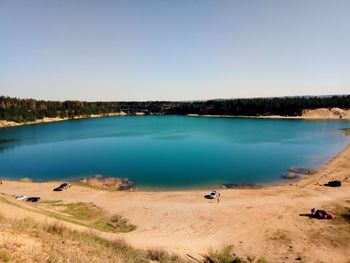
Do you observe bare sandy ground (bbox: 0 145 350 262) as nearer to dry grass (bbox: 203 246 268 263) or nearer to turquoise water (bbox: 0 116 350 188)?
dry grass (bbox: 203 246 268 263)

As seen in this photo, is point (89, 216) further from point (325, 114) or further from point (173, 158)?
point (325, 114)

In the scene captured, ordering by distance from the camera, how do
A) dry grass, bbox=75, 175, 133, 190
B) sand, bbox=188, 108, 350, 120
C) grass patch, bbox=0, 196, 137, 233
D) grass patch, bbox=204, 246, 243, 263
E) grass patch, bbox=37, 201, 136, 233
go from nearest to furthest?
grass patch, bbox=204, 246, 243, 263, grass patch, bbox=0, 196, 137, 233, grass patch, bbox=37, 201, 136, 233, dry grass, bbox=75, 175, 133, 190, sand, bbox=188, 108, 350, 120

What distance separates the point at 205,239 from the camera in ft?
96.0

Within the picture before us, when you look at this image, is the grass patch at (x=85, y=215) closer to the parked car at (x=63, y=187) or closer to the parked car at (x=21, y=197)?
the parked car at (x=21, y=197)

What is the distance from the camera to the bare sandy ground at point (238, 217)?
2647cm

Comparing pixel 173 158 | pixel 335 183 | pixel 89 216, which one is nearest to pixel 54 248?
pixel 89 216

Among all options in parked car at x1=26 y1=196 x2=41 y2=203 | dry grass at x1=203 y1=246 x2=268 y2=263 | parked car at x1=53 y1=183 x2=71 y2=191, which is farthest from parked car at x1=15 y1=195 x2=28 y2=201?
dry grass at x1=203 y1=246 x2=268 y2=263

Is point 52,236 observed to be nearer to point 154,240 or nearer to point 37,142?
point 154,240

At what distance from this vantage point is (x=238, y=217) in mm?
34969

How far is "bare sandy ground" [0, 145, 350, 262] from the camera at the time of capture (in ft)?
86.8

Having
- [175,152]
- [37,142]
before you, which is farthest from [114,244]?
[37,142]

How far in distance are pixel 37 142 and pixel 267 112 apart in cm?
14295

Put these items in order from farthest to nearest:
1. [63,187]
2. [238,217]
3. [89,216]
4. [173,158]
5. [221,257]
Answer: [173,158], [63,187], [89,216], [238,217], [221,257]

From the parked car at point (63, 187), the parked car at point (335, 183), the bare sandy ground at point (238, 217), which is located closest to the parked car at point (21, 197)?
the bare sandy ground at point (238, 217)
